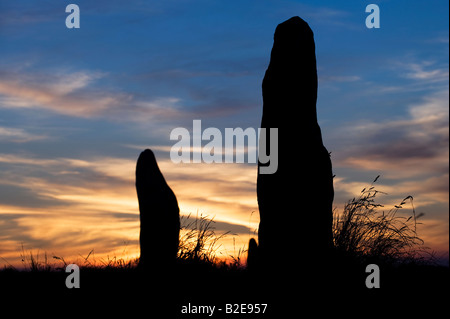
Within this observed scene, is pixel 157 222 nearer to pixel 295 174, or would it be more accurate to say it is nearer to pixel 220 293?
pixel 220 293

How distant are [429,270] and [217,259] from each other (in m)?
3.40

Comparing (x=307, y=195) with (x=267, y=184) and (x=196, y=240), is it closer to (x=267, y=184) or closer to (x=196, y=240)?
(x=267, y=184)

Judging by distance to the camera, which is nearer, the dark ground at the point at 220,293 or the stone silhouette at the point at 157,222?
the dark ground at the point at 220,293

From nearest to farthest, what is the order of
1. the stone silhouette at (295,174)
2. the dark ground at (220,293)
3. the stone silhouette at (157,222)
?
the dark ground at (220,293), the stone silhouette at (295,174), the stone silhouette at (157,222)

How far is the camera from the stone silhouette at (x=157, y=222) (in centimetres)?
932

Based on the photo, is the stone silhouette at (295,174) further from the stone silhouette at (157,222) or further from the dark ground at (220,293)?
the stone silhouette at (157,222)

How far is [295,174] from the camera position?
8.38m

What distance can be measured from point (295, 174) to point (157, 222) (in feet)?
7.94

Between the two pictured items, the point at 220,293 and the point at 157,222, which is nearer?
the point at 220,293

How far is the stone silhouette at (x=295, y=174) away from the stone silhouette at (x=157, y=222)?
156cm

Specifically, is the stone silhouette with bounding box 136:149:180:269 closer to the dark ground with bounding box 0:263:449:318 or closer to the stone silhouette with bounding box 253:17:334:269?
the dark ground with bounding box 0:263:449:318
